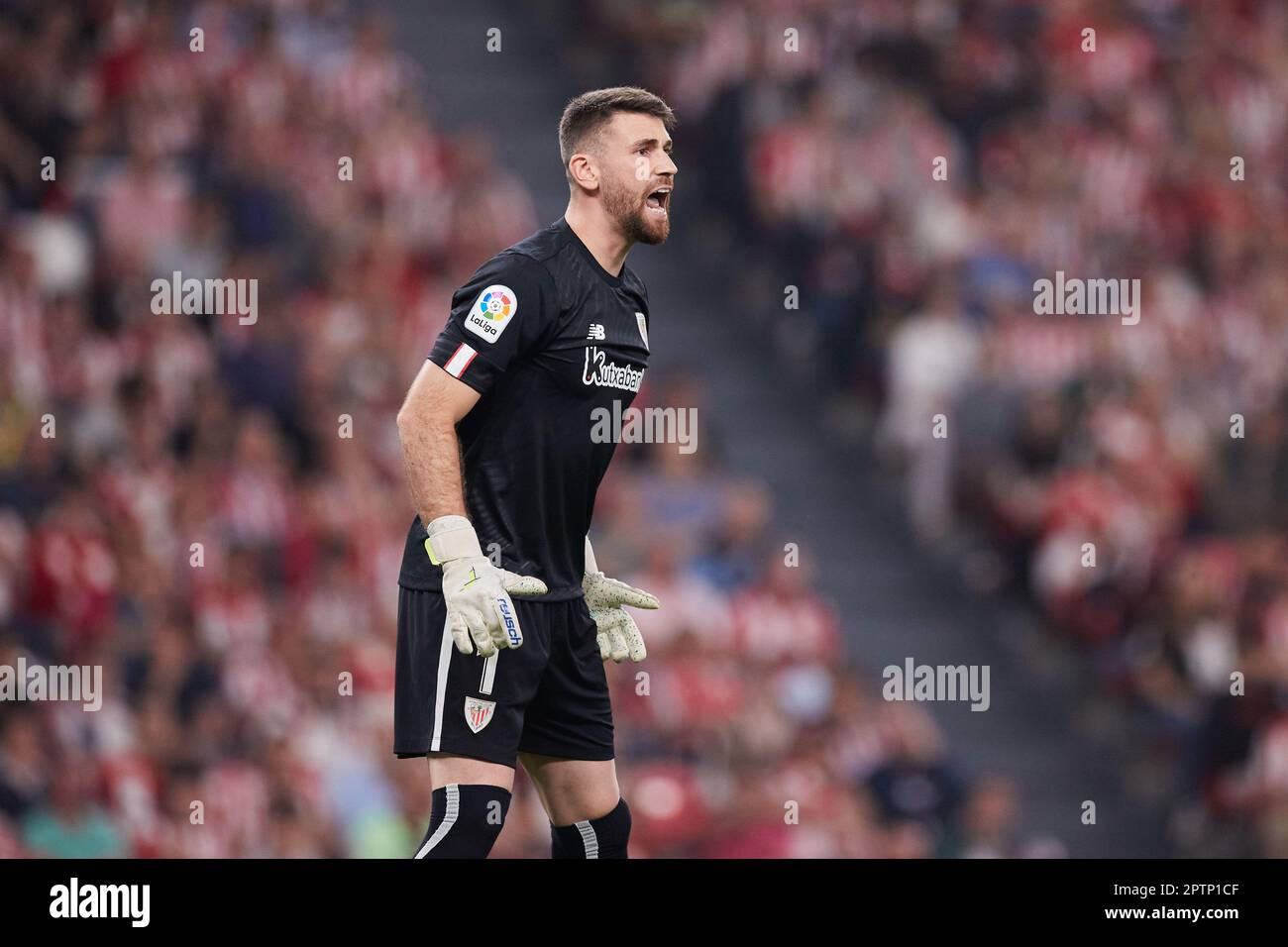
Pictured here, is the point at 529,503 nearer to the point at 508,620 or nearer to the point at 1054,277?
the point at 508,620

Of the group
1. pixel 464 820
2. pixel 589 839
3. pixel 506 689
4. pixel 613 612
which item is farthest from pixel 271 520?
pixel 464 820

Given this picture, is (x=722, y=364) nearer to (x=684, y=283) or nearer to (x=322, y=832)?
(x=684, y=283)

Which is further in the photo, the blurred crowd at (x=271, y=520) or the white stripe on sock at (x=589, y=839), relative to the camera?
the blurred crowd at (x=271, y=520)

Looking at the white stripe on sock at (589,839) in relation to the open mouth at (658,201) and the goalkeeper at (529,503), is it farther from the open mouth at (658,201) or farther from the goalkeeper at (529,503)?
the open mouth at (658,201)

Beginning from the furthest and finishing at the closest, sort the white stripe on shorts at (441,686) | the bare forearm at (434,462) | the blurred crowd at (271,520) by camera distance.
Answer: the blurred crowd at (271,520)
the white stripe on shorts at (441,686)
the bare forearm at (434,462)

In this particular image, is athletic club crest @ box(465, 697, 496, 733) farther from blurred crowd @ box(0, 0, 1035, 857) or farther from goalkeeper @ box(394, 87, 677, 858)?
blurred crowd @ box(0, 0, 1035, 857)

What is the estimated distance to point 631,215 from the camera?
5.73 meters

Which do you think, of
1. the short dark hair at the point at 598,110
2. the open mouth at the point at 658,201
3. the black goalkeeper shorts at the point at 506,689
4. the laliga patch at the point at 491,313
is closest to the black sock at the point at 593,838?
the black goalkeeper shorts at the point at 506,689

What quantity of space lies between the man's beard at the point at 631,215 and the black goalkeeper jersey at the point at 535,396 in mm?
128

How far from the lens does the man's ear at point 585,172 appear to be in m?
5.75

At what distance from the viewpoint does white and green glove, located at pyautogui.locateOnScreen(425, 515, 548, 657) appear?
5281mm

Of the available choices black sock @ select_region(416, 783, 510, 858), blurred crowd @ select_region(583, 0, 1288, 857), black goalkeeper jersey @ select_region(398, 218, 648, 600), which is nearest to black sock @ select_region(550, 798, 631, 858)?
black sock @ select_region(416, 783, 510, 858)

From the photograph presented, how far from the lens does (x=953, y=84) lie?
15.7 meters

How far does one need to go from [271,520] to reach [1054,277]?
598cm
